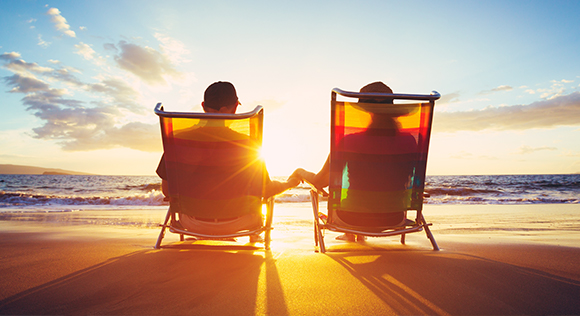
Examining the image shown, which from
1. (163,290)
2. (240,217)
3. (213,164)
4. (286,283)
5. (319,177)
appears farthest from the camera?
(319,177)

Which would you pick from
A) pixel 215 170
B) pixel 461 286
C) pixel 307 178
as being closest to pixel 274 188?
pixel 307 178

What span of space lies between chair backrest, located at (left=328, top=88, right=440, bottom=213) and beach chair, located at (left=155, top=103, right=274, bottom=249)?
2.66ft

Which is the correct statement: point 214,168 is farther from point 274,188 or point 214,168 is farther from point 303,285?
point 303,285

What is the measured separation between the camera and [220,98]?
274 centimetres

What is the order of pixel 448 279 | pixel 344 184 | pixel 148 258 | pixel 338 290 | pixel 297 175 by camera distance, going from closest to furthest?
1. pixel 338 290
2. pixel 448 279
3. pixel 148 258
4. pixel 344 184
5. pixel 297 175

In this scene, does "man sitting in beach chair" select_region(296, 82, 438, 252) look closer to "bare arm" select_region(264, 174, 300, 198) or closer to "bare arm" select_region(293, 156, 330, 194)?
"bare arm" select_region(293, 156, 330, 194)

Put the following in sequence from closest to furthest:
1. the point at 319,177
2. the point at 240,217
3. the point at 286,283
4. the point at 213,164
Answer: the point at 286,283 → the point at 213,164 → the point at 240,217 → the point at 319,177

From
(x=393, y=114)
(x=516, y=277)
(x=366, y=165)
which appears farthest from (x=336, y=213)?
(x=516, y=277)

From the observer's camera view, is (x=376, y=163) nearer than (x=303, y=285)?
No

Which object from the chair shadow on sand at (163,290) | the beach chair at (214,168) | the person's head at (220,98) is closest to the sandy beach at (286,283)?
the chair shadow on sand at (163,290)

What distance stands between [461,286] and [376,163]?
1.34m

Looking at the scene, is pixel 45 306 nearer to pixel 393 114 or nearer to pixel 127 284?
pixel 127 284

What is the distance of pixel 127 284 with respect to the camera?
1787mm

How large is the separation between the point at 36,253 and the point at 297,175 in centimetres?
277
